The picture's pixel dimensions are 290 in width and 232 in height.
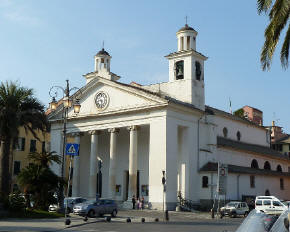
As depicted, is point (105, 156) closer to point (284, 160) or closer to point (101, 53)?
point (101, 53)

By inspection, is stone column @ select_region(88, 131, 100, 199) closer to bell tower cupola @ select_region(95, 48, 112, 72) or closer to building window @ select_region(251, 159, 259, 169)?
bell tower cupola @ select_region(95, 48, 112, 72)

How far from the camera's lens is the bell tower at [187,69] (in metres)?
43.7

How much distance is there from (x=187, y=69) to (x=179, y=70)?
1.23 metres

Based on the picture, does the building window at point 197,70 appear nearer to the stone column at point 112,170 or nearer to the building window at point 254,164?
the stone column at point 112,170

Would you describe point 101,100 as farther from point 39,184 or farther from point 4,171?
point 39,184

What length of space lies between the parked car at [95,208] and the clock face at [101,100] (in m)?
17.1

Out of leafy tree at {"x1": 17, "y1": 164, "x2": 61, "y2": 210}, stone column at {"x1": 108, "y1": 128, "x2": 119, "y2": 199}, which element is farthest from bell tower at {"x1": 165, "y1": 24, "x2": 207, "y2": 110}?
leafy tree at {"x1": 17, "y1": 164, "x2": 61, "y2": 210}

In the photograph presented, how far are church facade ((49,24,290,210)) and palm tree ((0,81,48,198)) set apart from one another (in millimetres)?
8784

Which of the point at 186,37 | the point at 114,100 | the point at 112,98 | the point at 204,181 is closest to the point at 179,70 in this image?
the point at 186,37

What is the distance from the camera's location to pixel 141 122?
41.4m

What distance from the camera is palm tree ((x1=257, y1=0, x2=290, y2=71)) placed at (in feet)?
51.5

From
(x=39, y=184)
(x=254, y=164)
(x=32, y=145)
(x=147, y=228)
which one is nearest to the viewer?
(x=147, y=228)

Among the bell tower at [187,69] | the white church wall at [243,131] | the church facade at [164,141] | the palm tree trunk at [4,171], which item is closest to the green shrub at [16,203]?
the palm tree trunk at [4,171]

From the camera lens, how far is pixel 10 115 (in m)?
31.0
